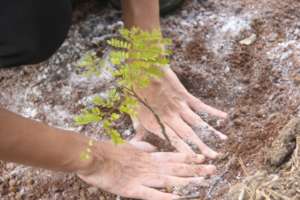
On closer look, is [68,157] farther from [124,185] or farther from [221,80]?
[221,80]

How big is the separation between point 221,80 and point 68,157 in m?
0.75

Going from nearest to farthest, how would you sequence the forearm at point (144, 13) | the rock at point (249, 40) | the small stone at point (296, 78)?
1. the small stone at point (296, 78)
2. the forearm at point (144, 13)
3. the rock at point (249, 40)

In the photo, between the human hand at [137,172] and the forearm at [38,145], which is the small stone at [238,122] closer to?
the human hand at [137,172]

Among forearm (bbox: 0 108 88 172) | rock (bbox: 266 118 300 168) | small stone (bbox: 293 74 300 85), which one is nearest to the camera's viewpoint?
rock (bbox: 266 118 300 168)

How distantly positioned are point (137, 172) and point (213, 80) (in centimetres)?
54

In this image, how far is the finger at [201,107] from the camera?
2.37 m

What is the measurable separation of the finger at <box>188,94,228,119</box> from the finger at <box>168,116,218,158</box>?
3.3 inches

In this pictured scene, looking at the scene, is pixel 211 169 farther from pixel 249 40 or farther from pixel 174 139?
pixel 249 40

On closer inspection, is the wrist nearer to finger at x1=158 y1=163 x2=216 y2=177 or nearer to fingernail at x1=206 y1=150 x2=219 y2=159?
finger at x1=158 y1=163 x2=216 y2=177

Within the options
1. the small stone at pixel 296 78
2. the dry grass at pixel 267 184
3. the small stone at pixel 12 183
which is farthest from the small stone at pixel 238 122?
the small stone at pixel 12 183

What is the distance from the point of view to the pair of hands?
219 centimetres

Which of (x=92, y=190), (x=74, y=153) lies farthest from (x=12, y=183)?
(x=74, y=153)

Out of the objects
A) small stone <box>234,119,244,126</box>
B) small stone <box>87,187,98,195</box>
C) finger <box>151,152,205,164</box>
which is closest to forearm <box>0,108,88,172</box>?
small stone <box>87,187,98,195</box>

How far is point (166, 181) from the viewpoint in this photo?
7.22 ft
